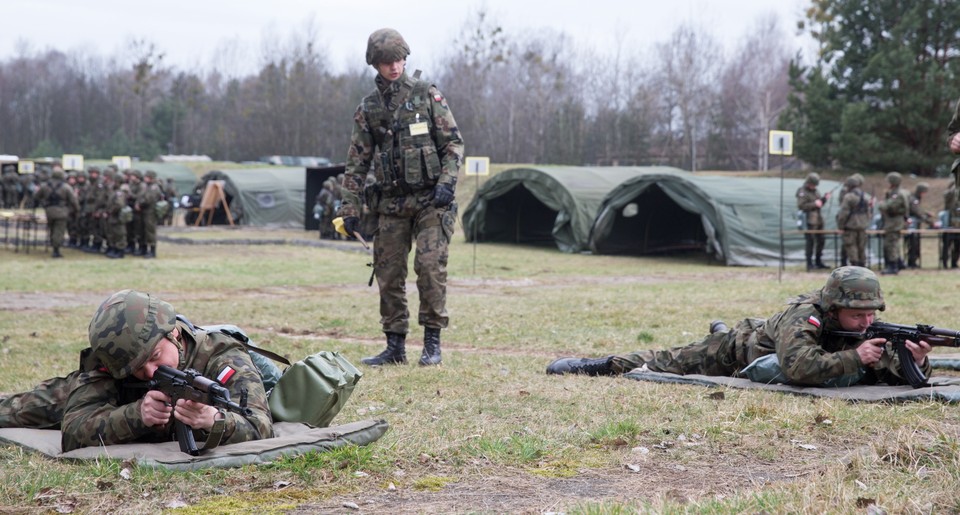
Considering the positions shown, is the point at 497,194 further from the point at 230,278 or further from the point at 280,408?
the point at 280,408

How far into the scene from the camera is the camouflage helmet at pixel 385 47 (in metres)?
7.34

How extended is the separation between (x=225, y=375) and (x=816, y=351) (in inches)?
130

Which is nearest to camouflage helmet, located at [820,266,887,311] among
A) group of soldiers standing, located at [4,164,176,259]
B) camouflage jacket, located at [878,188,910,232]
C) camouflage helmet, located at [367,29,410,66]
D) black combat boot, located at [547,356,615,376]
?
black combat boot, located at [547,356,615,376]

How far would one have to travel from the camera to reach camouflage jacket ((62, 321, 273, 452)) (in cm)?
447

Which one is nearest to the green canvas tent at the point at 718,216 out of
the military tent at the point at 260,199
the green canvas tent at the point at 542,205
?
the green canvas tent at the point at 542,205

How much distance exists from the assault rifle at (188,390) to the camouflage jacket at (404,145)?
338 cm

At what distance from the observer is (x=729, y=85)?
218 ft

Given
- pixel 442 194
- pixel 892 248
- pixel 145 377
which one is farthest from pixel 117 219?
pixel 145 377

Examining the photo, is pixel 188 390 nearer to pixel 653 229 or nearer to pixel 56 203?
pixel 56 203

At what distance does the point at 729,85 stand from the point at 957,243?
154 feet

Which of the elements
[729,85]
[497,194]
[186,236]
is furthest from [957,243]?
[729,85]

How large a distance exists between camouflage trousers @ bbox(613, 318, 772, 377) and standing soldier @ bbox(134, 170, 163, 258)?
18486mm

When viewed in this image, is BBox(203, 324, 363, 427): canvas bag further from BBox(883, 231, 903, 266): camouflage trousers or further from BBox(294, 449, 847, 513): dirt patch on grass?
BBox(883, 231, 903, 266): camouflage trousers

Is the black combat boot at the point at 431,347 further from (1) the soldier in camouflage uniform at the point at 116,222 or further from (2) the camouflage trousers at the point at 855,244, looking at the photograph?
(1) the soldier in camouflage uniform at the point at 116,222
